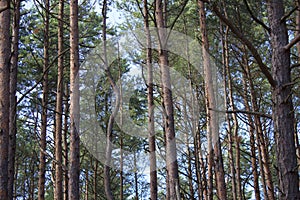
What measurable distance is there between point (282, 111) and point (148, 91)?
678 centimetres

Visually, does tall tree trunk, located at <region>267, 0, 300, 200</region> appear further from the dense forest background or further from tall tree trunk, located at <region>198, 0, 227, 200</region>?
tall tree trunk, located at <region>198, 0, 227, 200</region>

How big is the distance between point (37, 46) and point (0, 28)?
7.89m

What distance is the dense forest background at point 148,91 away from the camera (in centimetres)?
532

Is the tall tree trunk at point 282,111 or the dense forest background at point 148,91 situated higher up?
the dense forest background at point 148,91

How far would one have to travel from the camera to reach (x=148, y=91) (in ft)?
29.3

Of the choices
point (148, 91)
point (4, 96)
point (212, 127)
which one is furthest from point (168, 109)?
point (148, 91)

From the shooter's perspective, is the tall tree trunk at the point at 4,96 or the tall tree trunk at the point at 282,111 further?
the tall tree trunk at the point at 4,96

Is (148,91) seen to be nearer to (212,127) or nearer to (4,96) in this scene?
(212,127)

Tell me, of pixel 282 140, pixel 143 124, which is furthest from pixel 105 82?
pixel 282 140

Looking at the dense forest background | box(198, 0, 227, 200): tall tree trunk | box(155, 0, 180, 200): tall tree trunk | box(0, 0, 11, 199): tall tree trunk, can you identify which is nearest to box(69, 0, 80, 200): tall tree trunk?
the dense forest background

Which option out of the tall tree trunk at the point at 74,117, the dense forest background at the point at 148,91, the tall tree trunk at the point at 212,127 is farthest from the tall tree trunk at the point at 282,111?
the tall tree trunk at the point at 212,127

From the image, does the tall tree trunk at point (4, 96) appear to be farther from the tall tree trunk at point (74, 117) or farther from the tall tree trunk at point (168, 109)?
the tall tree trunk at point (168, 109)

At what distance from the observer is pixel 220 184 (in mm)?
7406

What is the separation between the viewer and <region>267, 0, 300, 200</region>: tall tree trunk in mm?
2100
